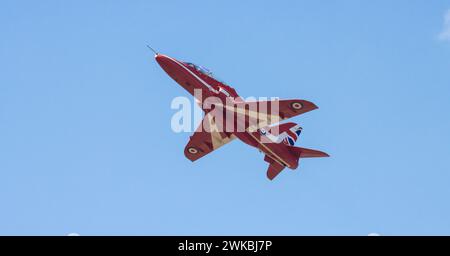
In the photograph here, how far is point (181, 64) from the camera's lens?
5862 centimetres

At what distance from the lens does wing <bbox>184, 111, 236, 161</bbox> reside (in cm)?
6375

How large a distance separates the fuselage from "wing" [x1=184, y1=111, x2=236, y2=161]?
4.08m

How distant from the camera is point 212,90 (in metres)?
58.9

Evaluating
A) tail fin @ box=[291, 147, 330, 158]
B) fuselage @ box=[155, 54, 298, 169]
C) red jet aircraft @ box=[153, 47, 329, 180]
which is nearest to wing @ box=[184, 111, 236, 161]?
red jet aircraft @ box=[153, 47, 329, 180]

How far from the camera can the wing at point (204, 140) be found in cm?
6375

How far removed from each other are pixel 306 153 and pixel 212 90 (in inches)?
386

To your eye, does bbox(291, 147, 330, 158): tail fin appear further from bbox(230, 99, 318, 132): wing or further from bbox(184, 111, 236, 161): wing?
bbox(184, 111, 236, 161): wing
